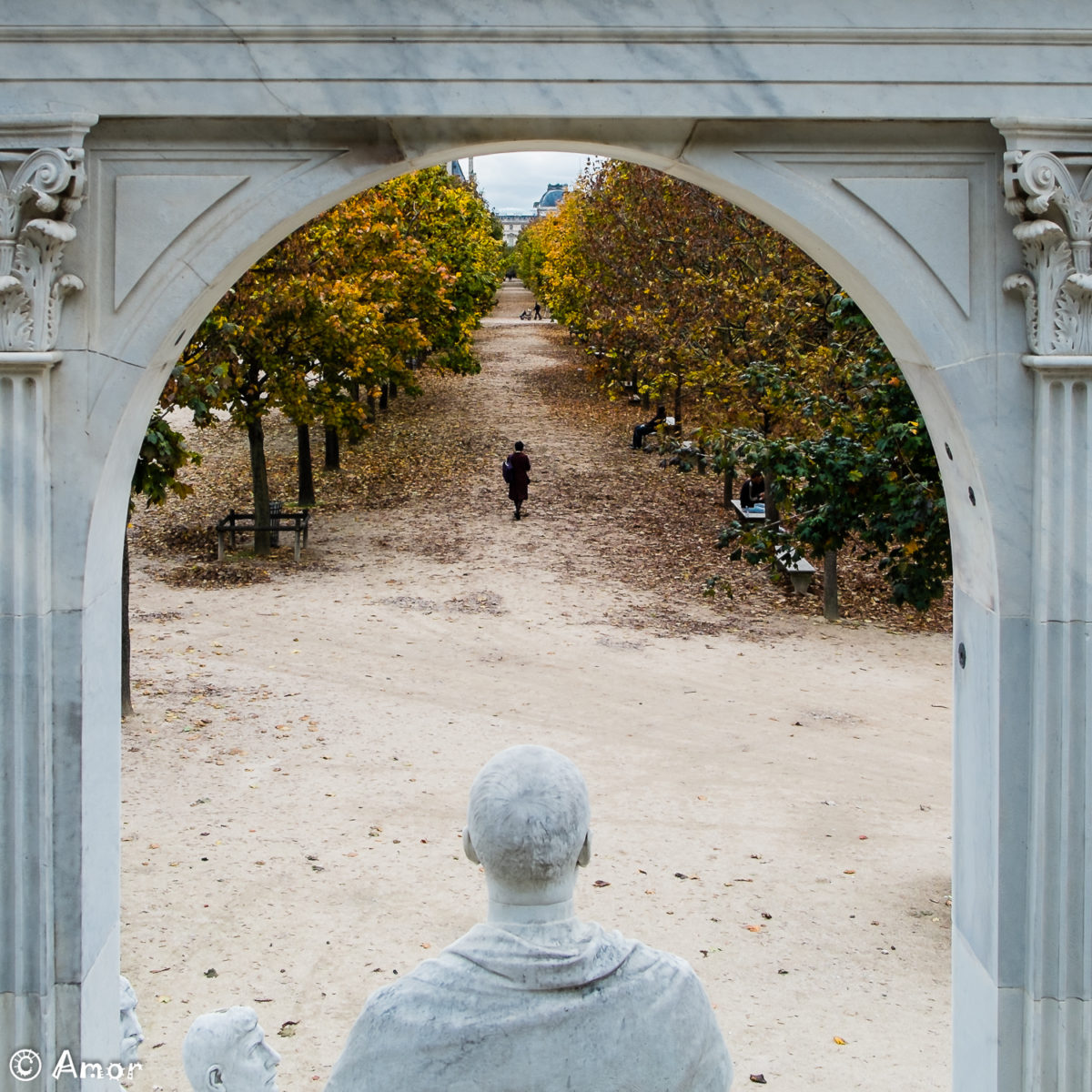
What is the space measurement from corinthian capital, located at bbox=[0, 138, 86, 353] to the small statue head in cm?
231

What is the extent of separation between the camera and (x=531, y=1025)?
7.78 ft

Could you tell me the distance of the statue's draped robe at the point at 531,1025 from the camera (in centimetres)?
236

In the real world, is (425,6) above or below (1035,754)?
above

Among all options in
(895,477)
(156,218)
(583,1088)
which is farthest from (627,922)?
(583,1088)

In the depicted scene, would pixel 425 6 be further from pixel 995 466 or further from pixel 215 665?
pixel 215 665

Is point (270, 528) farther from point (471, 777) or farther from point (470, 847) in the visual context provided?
point (470, 847)

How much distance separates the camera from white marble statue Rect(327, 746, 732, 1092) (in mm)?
2359

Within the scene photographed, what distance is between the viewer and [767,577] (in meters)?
18.8

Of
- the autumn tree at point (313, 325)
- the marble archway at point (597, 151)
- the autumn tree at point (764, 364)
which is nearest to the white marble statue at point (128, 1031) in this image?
the marble archway at point (597, 151)

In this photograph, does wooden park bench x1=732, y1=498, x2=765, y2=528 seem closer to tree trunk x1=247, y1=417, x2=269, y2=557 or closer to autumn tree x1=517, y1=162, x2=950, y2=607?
autumn tree x1=517, y1=162, x2=950, y2=607

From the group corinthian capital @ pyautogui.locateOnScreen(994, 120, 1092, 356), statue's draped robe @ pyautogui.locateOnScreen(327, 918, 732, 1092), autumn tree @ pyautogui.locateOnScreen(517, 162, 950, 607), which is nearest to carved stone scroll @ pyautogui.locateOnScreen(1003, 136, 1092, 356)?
corinthian capital @ pyautogui.locateOnScreen(994, 120, 1092, 356)

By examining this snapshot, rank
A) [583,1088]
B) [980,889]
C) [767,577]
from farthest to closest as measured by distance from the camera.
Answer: [767,577], [980,889], [583,1088]

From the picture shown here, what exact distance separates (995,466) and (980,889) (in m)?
1.34

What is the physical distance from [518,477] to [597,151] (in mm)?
17882
